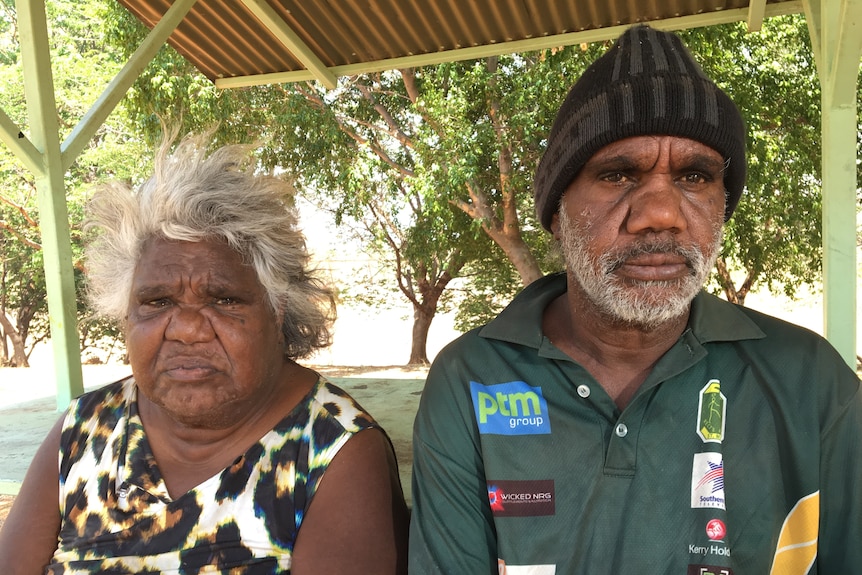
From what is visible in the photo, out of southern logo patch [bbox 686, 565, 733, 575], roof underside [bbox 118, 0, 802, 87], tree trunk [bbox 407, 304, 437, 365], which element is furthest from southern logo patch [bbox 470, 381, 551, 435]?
tree trunk [bbox 407, 304, 437, 365]

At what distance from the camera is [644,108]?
61.2 inches

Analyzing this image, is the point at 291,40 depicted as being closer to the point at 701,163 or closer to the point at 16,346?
the point at 701,163

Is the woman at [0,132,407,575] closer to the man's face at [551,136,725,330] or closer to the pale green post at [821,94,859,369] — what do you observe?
the man's face at [551,136,725,330]

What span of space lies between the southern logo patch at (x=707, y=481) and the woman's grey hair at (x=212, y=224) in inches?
43.4

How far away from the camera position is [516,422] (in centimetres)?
155

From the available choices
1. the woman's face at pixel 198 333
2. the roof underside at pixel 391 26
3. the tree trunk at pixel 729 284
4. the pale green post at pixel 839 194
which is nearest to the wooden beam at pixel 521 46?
the roof underside at pixel 391 26

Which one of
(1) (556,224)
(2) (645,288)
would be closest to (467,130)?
(1) (556,224)

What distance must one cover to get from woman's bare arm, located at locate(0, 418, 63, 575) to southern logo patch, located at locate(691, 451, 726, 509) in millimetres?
1614

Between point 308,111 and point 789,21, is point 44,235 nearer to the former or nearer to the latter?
point 308,111

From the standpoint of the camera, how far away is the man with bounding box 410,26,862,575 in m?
1.44

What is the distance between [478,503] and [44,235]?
2384 mm

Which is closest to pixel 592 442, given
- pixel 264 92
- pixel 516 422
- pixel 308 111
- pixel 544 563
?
pixel 516 422

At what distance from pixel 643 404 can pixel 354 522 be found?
73 centimetres

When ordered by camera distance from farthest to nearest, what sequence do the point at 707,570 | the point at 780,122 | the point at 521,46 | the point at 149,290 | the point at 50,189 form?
the point at 780,122 → the point at 521,46 → the point at 50,189 → the point at 149,290 → the point at 707,570
